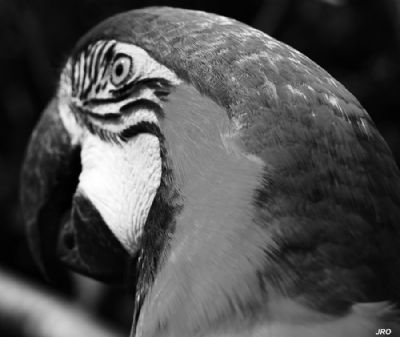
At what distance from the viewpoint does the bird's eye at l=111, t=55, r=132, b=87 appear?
3.61 ft

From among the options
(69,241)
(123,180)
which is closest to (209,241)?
(123,180)

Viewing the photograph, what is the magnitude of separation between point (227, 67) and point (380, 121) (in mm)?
1937

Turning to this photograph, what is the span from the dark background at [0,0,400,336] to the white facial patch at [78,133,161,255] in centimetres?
143

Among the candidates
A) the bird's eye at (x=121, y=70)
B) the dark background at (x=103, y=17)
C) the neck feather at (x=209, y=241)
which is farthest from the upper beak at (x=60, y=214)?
the dark background at (x=103, y=17)

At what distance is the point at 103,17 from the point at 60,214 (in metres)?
1.52

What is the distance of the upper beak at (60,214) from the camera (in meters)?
1.25

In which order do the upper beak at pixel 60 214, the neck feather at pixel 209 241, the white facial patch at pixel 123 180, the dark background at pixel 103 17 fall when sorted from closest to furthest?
the neck feather at pixel 209 241, the white facial patch at pixel 123 180, the upper beak at pixel 60 214, the dark background at pixel 103 17

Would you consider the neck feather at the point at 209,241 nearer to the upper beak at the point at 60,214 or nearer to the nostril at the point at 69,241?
the upper beak at the point at 60,214

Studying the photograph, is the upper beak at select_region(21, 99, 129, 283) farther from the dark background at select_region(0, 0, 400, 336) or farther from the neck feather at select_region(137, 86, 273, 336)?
the dark background at select_region(0, 0, 400, 336)

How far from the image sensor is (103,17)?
2770 mm

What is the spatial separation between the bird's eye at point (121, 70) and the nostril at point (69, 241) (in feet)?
1.03

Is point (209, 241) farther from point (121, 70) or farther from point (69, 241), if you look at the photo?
point (69, 241)

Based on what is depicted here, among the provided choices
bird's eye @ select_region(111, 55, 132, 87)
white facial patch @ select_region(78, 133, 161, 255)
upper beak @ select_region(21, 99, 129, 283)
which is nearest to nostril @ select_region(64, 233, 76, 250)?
upper beak @ select_region(21, 99, 129, 283)

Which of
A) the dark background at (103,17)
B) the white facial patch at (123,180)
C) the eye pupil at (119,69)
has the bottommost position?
the dark background at (103,17)
